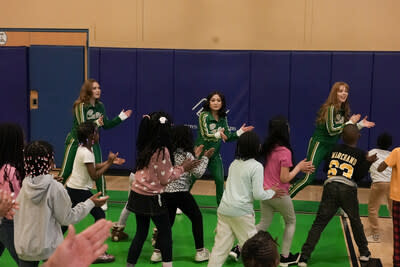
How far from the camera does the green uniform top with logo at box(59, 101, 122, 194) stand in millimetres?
7023

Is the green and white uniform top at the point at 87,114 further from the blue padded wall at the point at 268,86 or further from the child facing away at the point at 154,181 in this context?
the blue padded wall at the point at 268,86

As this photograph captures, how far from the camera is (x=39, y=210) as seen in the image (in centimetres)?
382

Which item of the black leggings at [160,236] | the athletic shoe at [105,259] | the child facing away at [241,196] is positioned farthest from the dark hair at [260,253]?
the athletic shoe at [105,259]

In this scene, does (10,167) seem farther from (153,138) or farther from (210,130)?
(210,130)

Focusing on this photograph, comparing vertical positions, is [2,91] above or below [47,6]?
below

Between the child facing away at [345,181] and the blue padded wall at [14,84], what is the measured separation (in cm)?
669

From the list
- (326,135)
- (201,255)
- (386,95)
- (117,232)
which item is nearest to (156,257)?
(201,255)

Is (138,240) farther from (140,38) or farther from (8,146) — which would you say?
(140,38)

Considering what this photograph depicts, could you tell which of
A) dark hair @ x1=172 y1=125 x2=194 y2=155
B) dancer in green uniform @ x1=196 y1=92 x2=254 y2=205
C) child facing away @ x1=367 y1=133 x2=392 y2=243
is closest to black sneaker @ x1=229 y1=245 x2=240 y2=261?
dark hair @ x1=172 y1=125 x2=194 y2=155

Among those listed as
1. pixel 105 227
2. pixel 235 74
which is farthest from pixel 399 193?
pixel 235 74

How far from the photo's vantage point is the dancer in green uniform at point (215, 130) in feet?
23.0

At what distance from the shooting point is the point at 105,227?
269cm

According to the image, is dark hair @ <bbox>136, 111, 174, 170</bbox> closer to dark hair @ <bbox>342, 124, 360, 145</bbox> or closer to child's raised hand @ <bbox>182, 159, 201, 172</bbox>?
child's raised hand @ <bbox>182, 159, 201, 172</bbox>

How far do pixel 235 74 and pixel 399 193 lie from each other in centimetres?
486
